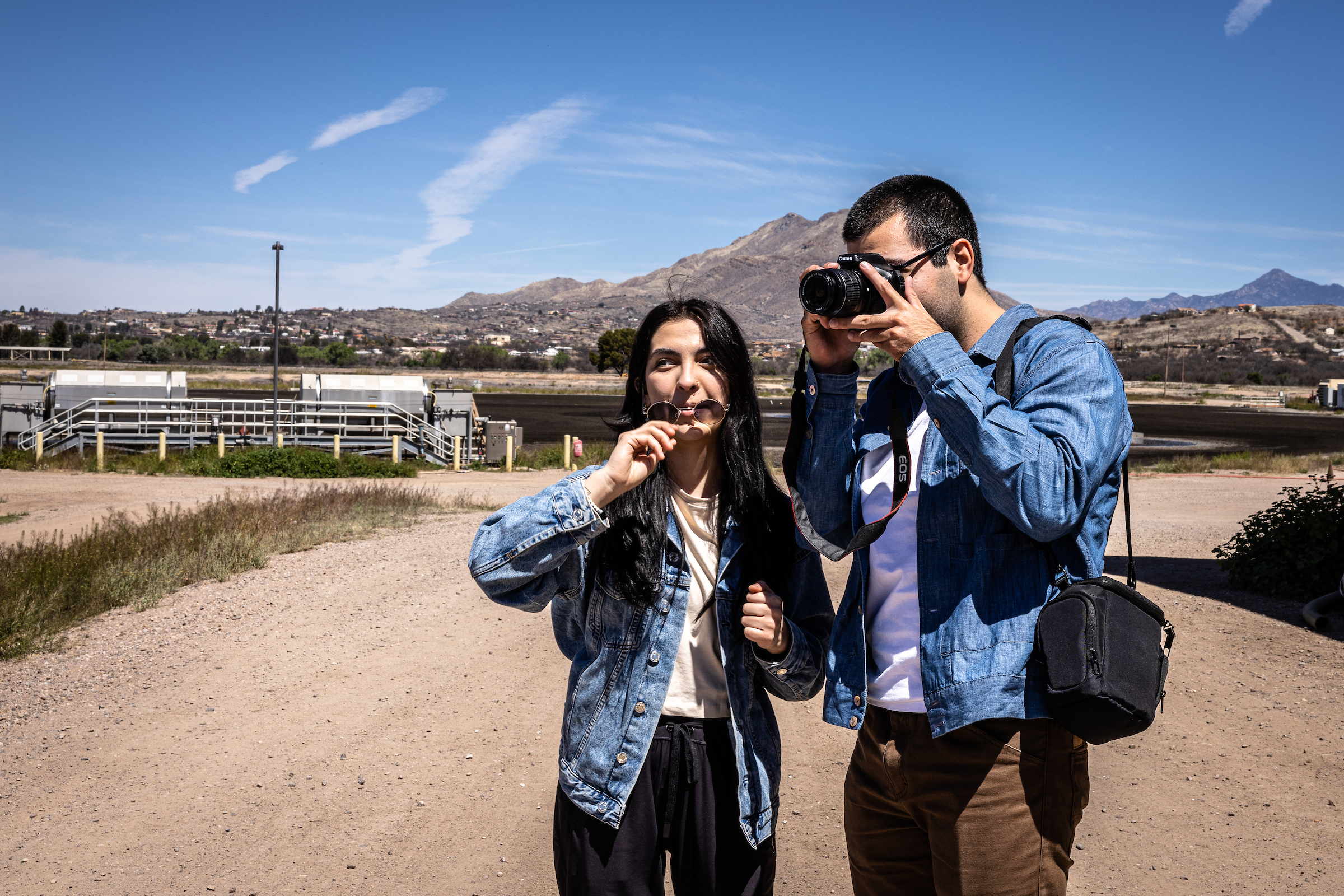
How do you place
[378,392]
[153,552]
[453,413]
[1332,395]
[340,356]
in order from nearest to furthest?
[153,552] < [453,413] < [378,392] < [1332,395] < [340,356]

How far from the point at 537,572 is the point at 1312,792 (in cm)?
462

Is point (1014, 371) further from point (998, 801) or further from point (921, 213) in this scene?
point (998, 801)

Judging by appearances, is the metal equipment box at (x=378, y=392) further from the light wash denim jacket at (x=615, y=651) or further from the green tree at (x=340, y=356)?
the green tree at (x=340, y=356)

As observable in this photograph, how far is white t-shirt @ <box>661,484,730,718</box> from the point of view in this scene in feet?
6.81

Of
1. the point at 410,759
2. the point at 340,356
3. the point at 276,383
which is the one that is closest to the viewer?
the point at 410,759

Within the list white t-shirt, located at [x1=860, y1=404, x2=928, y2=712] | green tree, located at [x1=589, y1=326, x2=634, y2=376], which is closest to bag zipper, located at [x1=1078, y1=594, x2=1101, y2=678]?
white t-shirt, located at [x1=860, y1=404, x2=928, y2=712]

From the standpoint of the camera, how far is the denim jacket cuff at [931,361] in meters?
1.67

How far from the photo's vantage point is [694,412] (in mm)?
2105

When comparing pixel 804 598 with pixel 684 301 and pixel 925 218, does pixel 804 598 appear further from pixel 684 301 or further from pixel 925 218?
pixel 925 218

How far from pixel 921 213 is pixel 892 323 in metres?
0.34

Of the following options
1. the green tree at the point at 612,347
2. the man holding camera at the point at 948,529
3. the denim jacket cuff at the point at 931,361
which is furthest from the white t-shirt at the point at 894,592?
the green tree at the point at 612,347

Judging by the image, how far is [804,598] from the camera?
7.31ft

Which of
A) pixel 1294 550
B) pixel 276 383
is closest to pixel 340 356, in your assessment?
pixel 276 383

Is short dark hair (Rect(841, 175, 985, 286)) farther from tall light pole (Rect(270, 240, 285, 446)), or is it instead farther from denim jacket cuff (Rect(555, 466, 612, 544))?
tall light pole (Rect(270, 240, 285, 446))
